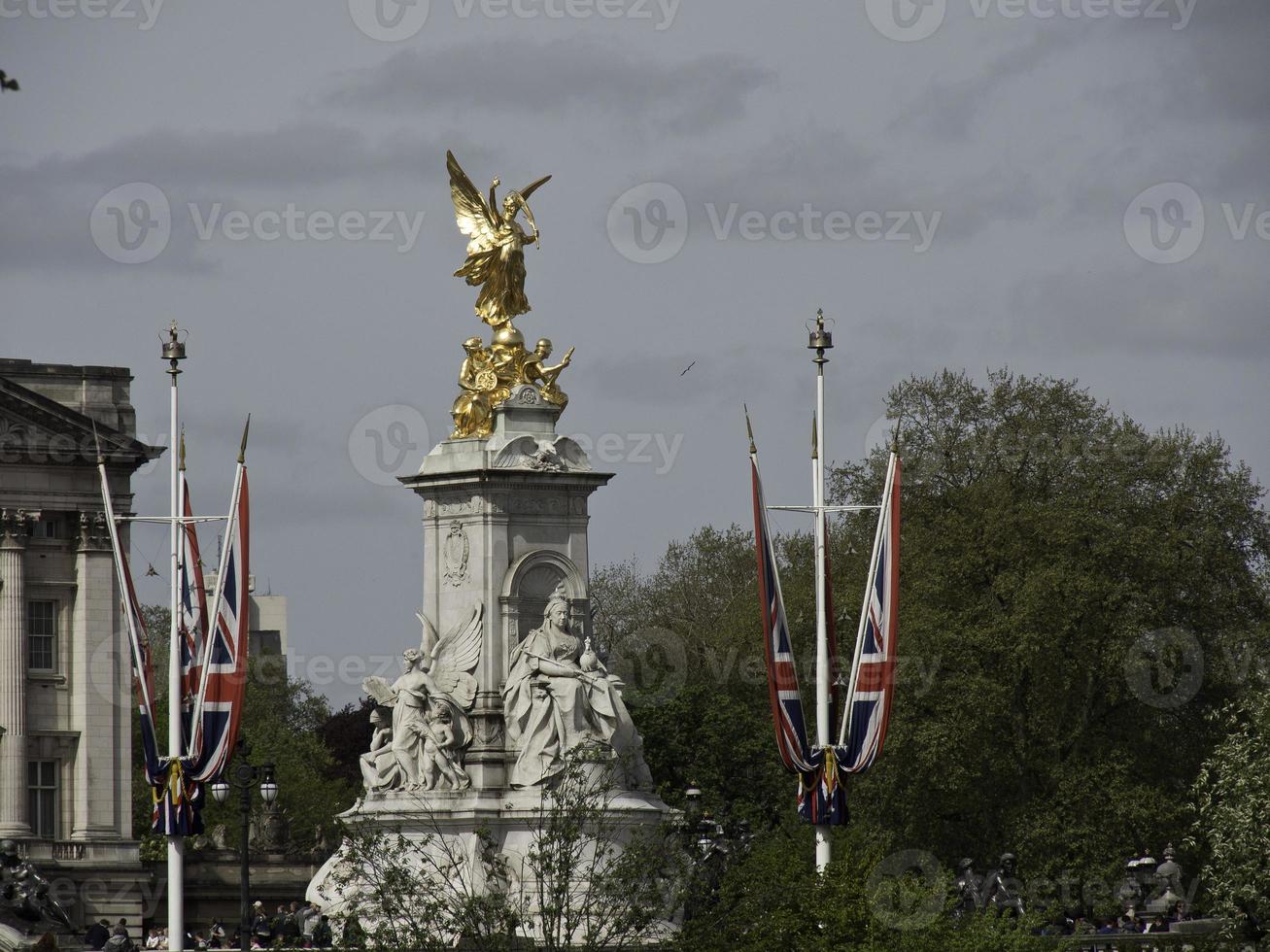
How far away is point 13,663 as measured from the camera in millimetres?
86188

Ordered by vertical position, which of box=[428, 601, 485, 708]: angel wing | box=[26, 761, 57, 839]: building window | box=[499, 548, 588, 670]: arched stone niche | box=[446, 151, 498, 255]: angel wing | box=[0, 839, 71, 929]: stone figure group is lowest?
box=[0, 839, 71, 929]: stone figure group

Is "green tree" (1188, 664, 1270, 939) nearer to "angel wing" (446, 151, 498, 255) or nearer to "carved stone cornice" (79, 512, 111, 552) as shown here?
"angel wing" (446, 151, 498, 255)

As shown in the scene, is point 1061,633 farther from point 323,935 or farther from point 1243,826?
point 323,935

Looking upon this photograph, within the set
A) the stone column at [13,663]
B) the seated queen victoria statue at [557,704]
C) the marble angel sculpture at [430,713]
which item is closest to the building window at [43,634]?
the stone column at [13,663]

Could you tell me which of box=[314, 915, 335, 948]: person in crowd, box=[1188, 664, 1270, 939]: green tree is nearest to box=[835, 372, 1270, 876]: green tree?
box=[1188, 664, 1270, 939]: green tree

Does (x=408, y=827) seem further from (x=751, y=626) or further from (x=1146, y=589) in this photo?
(x=751, y=626)

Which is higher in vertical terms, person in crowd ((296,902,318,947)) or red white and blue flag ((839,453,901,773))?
red white and blue flag ((839,453,901,773))

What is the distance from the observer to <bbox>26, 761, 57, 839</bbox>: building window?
86562 millimetres

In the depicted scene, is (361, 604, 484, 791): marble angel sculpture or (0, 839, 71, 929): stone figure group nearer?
(361, 604, 484, 791): marble angel sculpture

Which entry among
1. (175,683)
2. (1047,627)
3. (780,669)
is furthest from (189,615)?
(1047,627)

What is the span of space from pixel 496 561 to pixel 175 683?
562cm

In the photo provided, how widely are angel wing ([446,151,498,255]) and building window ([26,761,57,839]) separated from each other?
106 feet

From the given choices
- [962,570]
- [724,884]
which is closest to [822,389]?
[724,884]

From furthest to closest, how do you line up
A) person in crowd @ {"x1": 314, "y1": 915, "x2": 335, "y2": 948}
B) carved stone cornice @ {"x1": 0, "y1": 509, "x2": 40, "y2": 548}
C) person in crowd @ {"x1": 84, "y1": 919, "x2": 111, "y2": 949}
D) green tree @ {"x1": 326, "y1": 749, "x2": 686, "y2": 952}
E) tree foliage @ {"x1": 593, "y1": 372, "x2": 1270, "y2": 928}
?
carved stone cornice @ {"x1": 0, "y1": 509, "x2": 40, "y2": 548}, tree foliage @ {"x1": 593, "y1": 372, "x2": 1270, "y2": 928}, person in crowd @ {"x1": 84, "y1": 919, "x2": 111, "y2": 949}, person in crowd @ {"x1": 314, "y1": 915, "x2": 335, "y2": 948}, green tree @ {"x1": 326, "y1": 749, "x2": 686, "y2": 952}
